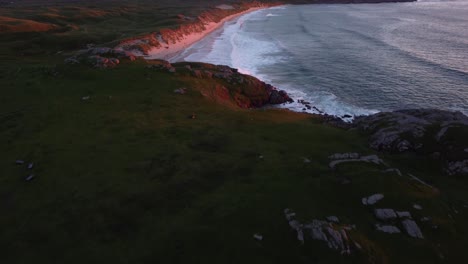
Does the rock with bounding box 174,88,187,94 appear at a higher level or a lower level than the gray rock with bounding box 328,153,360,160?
lower

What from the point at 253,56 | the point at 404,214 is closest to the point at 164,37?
the point at 253,56

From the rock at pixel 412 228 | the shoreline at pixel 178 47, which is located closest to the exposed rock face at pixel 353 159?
the rock at pixel 412 228

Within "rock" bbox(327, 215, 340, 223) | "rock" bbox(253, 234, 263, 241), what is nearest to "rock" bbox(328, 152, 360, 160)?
"rock" bbox(327, 215, 340, 223)

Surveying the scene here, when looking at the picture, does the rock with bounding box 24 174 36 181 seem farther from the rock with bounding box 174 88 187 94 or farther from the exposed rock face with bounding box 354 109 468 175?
the exposed rock face with bounding box 354 109 468 175

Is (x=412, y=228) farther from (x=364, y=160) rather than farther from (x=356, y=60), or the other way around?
(x=356, y=60)

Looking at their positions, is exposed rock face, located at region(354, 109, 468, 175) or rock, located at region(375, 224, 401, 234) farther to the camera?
exposed rock face, located at region(354, 109, 468, 175)

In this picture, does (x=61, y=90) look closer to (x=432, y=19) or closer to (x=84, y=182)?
(x=84, y=182)
